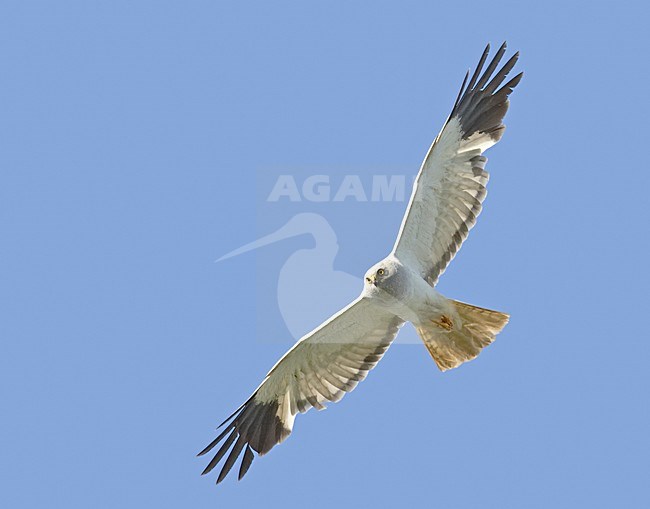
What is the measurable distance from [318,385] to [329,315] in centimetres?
79

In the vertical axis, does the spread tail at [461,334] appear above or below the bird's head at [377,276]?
below

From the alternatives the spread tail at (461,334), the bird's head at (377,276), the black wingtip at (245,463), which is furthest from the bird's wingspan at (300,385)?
the bird's head at (377,276)

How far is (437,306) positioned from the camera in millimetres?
12633

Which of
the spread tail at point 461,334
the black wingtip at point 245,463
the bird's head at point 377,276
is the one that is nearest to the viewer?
the bird's head at point 377,276

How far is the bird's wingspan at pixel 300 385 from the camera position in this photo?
1307cm

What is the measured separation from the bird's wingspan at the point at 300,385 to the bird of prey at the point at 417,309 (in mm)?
11

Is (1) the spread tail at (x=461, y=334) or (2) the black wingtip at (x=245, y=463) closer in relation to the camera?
(1) the spread tail at (x=461, y=334)

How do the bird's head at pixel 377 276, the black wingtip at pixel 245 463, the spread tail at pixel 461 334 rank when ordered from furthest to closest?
the black wingtip at pixel 245 463
the spread tail at pixel 461 334
the bird's head at pixel 377 276

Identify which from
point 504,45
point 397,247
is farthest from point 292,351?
point 504,45

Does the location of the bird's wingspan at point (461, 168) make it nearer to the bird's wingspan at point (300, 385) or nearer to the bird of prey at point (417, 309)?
the bird of prey at point (417, 309)

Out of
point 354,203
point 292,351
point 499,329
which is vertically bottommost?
point 499,329

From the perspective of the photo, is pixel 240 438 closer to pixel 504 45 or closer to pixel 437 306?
pixel 437 306

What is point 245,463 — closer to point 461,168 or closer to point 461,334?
point 461,334

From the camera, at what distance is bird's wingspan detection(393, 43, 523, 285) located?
501 inches
